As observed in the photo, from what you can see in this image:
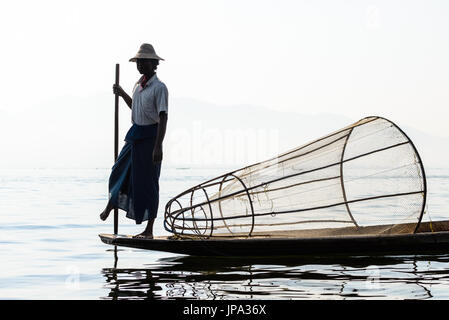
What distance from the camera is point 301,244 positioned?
7.16 m

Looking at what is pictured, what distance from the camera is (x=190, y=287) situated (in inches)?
238

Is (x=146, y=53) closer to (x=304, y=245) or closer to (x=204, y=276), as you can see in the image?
(x=204, y=276)

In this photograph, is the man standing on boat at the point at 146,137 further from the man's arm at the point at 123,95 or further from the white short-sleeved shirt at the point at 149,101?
the man's arm at the point at 123,95

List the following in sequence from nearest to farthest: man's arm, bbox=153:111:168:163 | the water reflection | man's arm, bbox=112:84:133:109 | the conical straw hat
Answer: the water reflection
man's arm, bbox=153:111:168:163
the conical straw hat
man's arm, bbox=112:84:133:109

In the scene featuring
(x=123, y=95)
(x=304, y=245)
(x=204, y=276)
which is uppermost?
(x=123, y=95)

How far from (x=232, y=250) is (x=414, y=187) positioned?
1997 millimetres

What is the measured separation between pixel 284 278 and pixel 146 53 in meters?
2.59

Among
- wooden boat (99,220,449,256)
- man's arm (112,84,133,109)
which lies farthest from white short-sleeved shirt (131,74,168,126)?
wooden boat (99,220,449,256)

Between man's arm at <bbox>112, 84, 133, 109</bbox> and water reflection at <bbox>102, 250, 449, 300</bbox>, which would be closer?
water reflection at <bbox>102, 250, 449, 300</bbox>

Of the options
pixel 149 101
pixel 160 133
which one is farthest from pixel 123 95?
pixel 160 133

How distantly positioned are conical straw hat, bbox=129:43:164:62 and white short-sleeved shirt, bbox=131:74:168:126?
0.20 metres

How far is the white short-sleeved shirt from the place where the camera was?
7145mm

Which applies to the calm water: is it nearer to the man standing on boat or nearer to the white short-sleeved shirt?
the man standing on boat

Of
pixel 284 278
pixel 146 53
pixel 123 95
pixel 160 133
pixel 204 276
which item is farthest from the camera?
pixel 123 95
